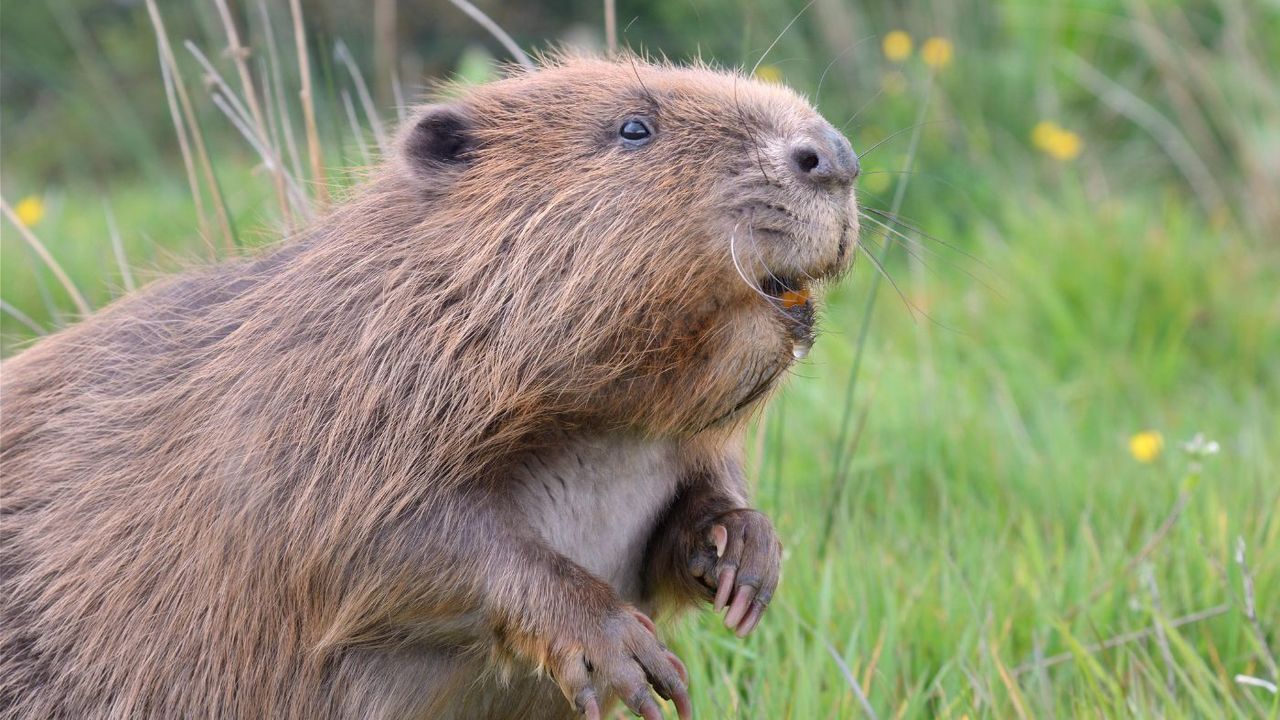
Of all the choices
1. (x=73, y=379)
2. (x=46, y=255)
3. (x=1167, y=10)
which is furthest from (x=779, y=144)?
(x=1167, y=10)

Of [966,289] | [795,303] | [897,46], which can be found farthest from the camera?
[897,46]

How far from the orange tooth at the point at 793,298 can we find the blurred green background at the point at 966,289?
270 millimetres

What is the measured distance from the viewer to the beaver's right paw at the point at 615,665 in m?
2.42

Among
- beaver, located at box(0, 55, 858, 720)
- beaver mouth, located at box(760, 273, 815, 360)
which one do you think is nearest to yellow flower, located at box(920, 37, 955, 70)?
beaver, located at box(0, 55, 858, 720)

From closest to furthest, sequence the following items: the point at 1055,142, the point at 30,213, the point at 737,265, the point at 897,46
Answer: the point at 737,265 → the point at 30,213 → the point at 1055,142 → the point at 897,46

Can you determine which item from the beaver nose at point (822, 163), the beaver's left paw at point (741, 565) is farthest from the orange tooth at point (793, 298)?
the beaver's left paw at point (741, 565)

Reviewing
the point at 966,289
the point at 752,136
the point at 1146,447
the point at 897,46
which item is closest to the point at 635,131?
the point at 752,136

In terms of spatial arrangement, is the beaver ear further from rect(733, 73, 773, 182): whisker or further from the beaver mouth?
the beaver mouth

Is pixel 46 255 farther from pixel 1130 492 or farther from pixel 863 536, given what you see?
pixel 1130 492

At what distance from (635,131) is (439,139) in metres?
0.38

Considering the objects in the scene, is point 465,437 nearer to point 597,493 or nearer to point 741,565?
point 597,493

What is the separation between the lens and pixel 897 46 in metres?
6.89

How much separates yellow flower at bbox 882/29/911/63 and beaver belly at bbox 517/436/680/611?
450cm

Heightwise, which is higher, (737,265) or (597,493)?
(737,265)
